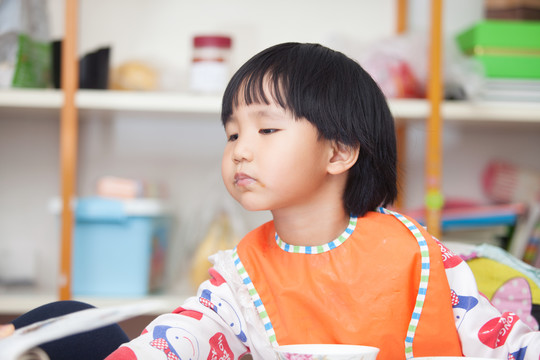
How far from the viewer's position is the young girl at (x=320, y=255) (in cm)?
71

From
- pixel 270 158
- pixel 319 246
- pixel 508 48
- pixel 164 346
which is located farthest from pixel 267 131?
pixel 508 48

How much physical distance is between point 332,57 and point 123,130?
124 cm

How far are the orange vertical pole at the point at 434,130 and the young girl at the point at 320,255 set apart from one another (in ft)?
2.61

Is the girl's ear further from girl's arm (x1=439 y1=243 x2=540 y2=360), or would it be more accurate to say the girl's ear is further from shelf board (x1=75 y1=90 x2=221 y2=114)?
shelf board (x1=75 y1=90 x2=221 y2=114)

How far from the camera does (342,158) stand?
77 cm

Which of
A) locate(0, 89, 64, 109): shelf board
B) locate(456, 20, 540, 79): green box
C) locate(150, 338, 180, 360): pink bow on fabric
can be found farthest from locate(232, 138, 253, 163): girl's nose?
locate(456, 20, 540, 79): green box

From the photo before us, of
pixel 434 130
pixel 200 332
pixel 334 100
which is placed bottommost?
pixel 200 332

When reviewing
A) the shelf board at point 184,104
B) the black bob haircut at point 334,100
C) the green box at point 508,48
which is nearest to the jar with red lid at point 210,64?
the shelf board at point 184,104

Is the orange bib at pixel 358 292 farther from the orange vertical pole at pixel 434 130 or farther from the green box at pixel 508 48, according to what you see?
the green box at pixel 508 48

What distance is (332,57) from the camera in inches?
30.2

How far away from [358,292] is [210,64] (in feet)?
3.08

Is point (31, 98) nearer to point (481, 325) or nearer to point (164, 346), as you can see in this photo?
point (164, 346)

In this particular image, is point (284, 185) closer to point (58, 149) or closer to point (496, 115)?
point (496, 115)

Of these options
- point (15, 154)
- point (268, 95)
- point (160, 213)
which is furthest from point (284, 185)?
point (15, 154)
